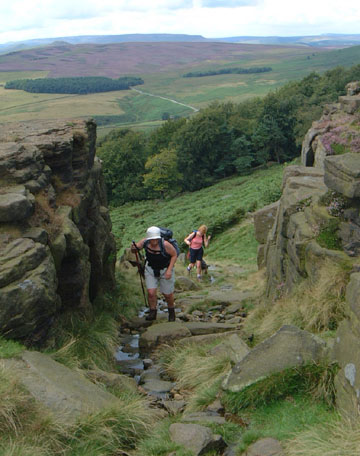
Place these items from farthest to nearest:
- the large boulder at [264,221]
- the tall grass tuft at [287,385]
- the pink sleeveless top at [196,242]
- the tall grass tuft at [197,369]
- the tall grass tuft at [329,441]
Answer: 1. the large boulder at [264,221]
2. the pink sleeveless top at [196,242]
3. the tall grass tuft at [197,369]
4. the tall grass tuft at [287,385]
5. the tall grass tuft at [329,441]

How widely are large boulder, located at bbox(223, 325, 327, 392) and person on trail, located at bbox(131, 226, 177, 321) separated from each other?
5216 mm

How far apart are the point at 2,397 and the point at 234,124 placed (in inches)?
3265

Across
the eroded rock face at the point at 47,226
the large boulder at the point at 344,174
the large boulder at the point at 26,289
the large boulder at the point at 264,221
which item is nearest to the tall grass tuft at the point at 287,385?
the large boulder at the point at 26,289

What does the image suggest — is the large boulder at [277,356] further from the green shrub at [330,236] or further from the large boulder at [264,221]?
the large boulder at [264,221]

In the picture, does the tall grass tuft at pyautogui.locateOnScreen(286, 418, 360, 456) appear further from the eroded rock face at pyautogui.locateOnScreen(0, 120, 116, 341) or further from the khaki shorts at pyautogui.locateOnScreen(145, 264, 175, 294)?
the khaki shorts at pyautogui.locateOnScreen(145, 264, 175, 294)

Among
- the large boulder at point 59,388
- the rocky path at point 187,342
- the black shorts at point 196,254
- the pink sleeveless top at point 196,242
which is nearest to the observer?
the rocky path at point 187,342

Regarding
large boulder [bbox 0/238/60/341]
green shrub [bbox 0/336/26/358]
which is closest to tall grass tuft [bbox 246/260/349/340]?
large boulder [bbox 0/238/60/341]

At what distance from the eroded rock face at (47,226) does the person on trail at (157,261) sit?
1.52 m

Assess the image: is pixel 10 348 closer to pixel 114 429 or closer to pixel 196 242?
pixel 114 429

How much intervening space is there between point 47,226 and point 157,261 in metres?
2.95

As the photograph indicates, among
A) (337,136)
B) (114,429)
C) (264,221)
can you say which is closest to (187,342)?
(114,429)

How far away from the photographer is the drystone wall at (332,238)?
663 centimetres

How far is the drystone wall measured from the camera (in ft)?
21.7

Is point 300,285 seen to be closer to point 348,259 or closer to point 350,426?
point 348,259
